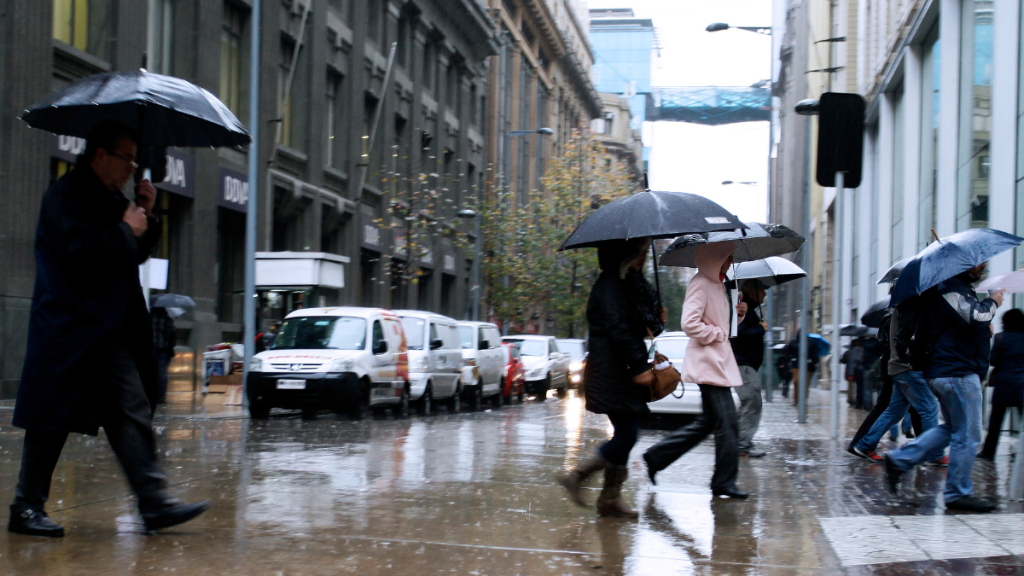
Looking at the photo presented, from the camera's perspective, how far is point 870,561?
545 centimetres

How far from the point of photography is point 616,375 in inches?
257

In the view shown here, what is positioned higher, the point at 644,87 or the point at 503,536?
the point at 644,87

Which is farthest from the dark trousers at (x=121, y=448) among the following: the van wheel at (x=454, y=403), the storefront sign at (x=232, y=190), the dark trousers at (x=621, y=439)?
the storefront sign at (x=232, y=190)

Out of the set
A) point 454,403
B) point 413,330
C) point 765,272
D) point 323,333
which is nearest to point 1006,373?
point 765,272

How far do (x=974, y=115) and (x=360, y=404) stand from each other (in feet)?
36.5

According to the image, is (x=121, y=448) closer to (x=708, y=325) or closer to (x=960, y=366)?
(x=708, y=325)

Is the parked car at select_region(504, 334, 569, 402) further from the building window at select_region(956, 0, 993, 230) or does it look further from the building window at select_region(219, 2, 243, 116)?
the building window at select_region(956, 0, 993, 230)

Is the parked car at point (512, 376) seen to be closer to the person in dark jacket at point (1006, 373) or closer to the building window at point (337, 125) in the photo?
the building window at point (337, 125)

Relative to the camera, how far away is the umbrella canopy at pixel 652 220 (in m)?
6.68

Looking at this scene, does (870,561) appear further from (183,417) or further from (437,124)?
(437,124)

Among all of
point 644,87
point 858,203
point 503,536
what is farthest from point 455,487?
point 644,87

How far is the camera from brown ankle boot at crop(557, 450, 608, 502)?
21.9 ft

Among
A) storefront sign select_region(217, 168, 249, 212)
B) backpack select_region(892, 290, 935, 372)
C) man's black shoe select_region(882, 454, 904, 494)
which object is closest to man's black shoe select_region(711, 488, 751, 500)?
man's black shoe select_region(882, 454, 904, 494)

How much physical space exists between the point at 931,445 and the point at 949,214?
13.7 m
